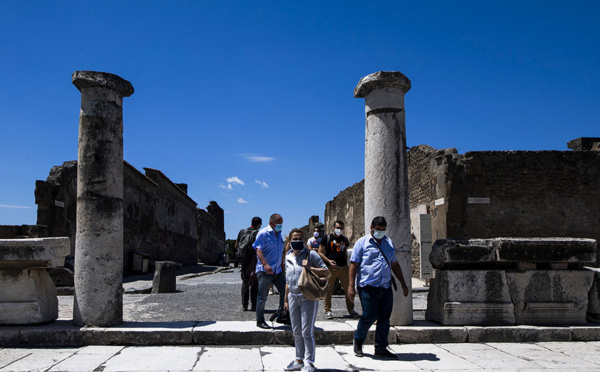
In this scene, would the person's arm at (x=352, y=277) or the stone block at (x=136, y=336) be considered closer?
the person's arm at (x=352, y=277)

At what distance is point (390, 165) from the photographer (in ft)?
21.5

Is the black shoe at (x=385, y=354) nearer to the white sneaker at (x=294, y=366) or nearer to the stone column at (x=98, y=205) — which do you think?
the white sneaker at (x=294, y=366)

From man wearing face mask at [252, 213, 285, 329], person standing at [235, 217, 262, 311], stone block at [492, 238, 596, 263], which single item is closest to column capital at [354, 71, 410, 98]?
man wearing face mask at [252, 213, 285, 329]

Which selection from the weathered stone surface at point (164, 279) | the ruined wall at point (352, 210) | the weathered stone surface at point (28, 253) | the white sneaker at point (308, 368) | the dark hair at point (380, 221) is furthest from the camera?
the ruined wall at point (352, 210)

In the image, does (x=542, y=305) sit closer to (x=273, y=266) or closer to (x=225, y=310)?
(x=273, y=266)

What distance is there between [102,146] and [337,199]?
77.1 feet

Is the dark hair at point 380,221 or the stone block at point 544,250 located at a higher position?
the dark hair at point 380,221

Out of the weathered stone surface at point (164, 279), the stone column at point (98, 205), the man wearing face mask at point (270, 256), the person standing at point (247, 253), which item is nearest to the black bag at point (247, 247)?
the person standing at point (247, 253)

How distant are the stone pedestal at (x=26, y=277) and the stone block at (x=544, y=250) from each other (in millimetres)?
5635

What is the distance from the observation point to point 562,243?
650 cm

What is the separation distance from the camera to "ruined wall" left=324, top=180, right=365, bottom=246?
78.6 feet

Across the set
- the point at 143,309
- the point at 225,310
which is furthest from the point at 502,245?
the point at 143,309

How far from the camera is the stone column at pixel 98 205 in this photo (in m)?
6.18

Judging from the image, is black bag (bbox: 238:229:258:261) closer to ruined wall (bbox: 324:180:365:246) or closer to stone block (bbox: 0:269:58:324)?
stone block (bbox: 0:269:58:324)
